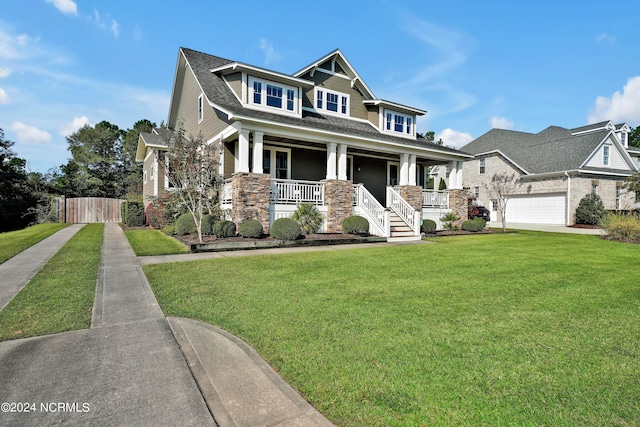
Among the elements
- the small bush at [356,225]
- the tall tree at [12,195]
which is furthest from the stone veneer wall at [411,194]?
the tall tree at [12,195]

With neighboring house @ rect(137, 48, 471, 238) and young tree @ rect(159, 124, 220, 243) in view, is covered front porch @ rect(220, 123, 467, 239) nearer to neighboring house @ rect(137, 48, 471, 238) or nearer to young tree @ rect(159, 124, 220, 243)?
neighboring house @ rect(137, 48, 471, 238)

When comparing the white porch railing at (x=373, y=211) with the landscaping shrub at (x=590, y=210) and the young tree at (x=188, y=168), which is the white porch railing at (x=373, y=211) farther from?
the landscaping shrub at (x=590, y=210)

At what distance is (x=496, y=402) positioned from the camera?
2379 millimetres

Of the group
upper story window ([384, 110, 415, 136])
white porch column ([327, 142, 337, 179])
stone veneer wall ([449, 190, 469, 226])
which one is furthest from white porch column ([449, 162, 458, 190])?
white porch column ([327, 142, 337, 179])

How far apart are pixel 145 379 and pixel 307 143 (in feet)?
46.1

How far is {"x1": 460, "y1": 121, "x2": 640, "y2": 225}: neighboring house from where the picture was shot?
2472 centimetres

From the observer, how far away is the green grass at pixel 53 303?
150 inches

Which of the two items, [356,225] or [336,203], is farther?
[336,203]

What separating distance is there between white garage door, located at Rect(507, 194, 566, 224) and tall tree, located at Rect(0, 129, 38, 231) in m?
38.7

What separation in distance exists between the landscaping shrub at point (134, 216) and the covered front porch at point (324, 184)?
23.7ft

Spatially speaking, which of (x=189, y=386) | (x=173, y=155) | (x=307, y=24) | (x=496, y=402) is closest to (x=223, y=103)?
(x=173, y=155)

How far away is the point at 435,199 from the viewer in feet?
59.7

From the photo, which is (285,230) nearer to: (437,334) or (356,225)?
(356,225)

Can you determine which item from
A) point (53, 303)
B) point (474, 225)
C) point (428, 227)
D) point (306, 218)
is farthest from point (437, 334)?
point (474, 225)
